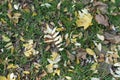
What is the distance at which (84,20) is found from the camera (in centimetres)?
335

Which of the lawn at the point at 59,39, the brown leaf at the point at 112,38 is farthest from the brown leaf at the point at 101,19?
the brown leaf at the point at 112,38

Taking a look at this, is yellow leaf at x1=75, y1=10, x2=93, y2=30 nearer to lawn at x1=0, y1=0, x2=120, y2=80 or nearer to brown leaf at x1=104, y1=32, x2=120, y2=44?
lawn at x1=0, y1=0, x2=120, y2=80

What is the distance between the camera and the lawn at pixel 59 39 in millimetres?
3197

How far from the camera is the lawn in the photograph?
320cm

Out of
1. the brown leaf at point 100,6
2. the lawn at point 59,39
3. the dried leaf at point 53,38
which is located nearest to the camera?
the lawn at point 59,39

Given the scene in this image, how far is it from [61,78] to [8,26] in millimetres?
793

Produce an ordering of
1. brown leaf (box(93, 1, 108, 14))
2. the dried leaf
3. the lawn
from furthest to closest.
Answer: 1. brown leaf (box(93, 1, 108, 14))
2. the dried leaf
3. the lawn

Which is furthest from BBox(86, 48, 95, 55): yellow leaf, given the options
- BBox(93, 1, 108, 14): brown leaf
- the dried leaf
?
BBox(93, 1, 108, 14): brown leaf

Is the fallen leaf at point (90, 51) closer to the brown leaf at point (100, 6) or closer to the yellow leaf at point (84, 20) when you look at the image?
the yellow leaf at point (84, 20)

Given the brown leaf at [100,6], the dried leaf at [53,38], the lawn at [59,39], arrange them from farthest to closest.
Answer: the brown leaf at [100,6] → the dried leaf at [53,38] → the lawn at [59,39]

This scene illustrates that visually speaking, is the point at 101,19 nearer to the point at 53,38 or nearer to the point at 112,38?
the point at 112,38

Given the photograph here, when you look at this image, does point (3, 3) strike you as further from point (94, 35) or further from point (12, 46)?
point (94, 35)

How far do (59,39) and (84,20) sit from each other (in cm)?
32

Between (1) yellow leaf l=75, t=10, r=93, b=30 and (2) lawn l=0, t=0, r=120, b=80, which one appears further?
(1) yellow leaf l=75, t=10, r=93, b=30
